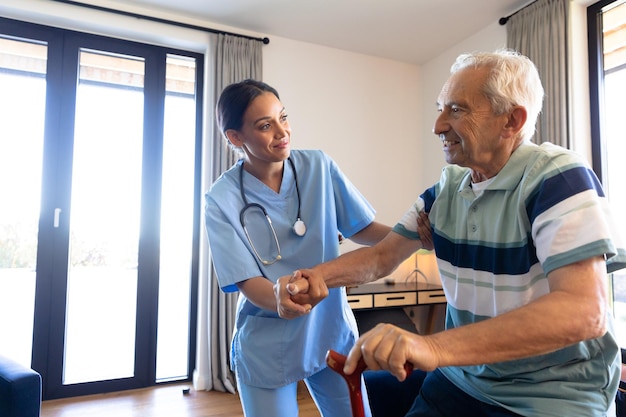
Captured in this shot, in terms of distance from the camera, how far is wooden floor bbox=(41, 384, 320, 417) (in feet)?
9.73

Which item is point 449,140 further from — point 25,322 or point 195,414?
point 25,322

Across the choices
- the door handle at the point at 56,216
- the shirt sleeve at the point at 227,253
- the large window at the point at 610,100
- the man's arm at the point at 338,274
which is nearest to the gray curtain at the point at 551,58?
the large window at the point at 610,100

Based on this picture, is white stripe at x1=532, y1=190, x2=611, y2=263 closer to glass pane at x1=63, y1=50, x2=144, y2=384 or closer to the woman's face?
the woman's face

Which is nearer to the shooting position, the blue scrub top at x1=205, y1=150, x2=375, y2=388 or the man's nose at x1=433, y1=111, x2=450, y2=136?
the man's nose at x1=433, y1=111, x2=450, y2=136

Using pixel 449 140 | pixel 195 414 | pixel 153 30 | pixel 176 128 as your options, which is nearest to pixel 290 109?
pixel 176 128

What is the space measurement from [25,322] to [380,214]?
119 inches

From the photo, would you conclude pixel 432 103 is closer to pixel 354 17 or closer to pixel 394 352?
pixel 354 17

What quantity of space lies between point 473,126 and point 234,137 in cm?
77

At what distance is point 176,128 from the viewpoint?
3717mm

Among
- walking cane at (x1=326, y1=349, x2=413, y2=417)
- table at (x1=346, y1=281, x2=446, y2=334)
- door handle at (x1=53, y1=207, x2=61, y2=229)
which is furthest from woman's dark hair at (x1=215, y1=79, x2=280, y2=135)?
door handle at (x1=53, y1=207, x2=61, y2=229)

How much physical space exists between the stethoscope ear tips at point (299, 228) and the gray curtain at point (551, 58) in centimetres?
221

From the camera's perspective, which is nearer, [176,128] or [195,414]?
[195,414]

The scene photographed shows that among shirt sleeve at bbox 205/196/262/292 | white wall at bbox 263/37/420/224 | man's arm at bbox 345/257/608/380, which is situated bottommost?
man's arm at bbox 345/257/608/380

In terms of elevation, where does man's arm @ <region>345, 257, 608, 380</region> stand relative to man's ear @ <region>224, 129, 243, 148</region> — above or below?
below
